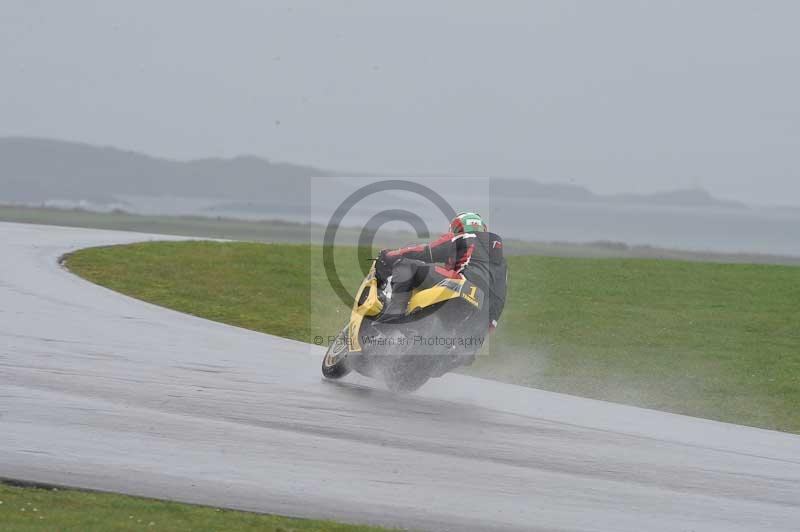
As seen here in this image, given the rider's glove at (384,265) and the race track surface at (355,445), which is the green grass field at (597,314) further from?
the rider's glove at (384,265)

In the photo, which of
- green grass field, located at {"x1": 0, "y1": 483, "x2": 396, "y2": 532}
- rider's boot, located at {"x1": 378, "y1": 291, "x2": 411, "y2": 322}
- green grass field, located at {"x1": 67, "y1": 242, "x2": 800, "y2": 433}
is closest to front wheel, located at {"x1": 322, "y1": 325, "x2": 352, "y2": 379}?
rider's boot, located at {"x1": 378, "y1": 291, "x2": 411, "y2": 322}

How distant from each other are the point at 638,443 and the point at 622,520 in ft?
6.57

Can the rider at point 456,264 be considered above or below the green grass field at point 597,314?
above

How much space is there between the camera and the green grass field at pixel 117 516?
5.58 meters

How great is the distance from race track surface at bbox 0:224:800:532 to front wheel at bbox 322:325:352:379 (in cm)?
19

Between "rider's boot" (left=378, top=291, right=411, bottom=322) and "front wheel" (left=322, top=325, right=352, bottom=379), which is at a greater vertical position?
"rider's boot" (left=378, top=291, right=411, bottom=322)

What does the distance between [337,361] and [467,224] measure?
1.87 m

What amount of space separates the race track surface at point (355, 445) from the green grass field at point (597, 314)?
2184 mm

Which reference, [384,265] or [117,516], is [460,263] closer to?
[384,265]

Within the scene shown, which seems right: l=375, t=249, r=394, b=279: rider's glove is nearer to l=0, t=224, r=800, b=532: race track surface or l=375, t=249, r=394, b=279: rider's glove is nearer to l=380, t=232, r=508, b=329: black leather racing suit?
l=380, t=232, r=508, b=329: black leather racing suit

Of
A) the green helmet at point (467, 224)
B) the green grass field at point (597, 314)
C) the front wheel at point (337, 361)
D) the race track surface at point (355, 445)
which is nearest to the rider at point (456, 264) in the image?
the green helmet at point (467, 224)

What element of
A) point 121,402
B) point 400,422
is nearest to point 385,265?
point 400,422

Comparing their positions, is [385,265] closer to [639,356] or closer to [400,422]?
[400,422]

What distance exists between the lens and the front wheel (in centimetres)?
964
